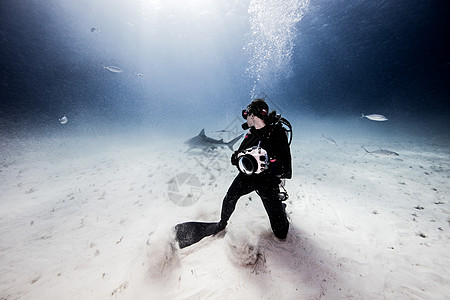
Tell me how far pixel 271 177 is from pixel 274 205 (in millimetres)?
505

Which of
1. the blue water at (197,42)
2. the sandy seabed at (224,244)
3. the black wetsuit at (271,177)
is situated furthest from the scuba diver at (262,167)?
the blue water at (197,42)

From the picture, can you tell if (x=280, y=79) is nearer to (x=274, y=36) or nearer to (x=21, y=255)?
(x=274, y=36)

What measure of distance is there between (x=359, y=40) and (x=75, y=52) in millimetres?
54990

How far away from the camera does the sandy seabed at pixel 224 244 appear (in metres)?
2.29

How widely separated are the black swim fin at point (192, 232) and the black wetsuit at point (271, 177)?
0.38 m

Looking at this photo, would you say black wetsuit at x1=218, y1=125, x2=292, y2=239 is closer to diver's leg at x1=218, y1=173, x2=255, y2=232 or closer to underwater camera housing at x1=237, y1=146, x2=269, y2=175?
diver's leg at x1=218, y1=173, x2=255, y2=232

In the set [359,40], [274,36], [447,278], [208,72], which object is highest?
[208,72]

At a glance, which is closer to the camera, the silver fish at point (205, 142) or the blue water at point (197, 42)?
the silver fish at point (205, 142)

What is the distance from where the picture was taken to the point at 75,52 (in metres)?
32.3

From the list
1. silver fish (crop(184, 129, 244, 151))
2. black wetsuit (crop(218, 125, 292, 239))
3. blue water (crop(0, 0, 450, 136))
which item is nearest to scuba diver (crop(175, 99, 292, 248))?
black wetsuit (crop(218, 125, 292, 239))

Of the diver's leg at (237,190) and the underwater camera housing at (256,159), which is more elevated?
the underwater camera housing at (256,159)

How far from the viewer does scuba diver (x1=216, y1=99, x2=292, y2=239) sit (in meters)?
2.52

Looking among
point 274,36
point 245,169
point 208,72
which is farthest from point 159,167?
point 208,72

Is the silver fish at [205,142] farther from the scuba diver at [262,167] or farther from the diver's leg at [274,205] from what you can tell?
the diver's leg at [274,205]
